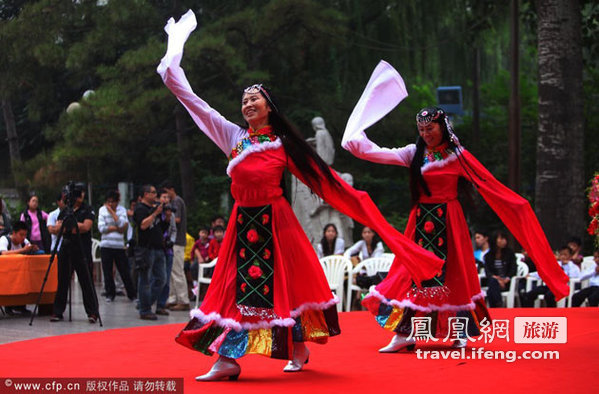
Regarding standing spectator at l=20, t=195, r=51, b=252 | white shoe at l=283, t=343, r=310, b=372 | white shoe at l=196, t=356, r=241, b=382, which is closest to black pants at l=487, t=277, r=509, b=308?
white shoe at l=283, t=343, r=310, b=372

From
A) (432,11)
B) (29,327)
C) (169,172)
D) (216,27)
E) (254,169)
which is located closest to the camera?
(254,169)

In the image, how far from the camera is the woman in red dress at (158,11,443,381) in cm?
514

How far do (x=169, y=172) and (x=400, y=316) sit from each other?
13.4 meters

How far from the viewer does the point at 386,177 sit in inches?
771

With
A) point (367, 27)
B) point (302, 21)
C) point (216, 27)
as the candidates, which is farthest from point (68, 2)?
point (367, 27)

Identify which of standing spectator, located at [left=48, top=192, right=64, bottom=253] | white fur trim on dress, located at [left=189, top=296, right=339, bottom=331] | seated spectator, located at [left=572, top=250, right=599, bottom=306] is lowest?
seated spectator, located at [left=572, top=250, right=599, bottom=306]

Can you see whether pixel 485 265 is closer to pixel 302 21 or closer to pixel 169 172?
pixel 302 21

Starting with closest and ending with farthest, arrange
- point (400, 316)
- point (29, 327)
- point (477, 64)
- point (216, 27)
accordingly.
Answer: point (400, 316) < point (29, 327) < point (216, 27) < point (477, 64)

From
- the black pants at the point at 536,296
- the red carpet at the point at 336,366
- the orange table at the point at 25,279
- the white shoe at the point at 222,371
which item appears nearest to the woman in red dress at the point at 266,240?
the white shoe at the point at 222,371

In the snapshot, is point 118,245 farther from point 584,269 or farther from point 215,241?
point 584,269

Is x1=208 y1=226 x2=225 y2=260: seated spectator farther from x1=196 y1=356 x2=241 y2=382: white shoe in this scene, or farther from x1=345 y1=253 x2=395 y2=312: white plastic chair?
x1=196 y1=356 x2=241 y2=382: white shoe

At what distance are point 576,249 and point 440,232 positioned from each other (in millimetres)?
5528

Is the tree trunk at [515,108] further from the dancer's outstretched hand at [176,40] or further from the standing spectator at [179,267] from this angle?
the dancer's outstretched hand at [176,40]

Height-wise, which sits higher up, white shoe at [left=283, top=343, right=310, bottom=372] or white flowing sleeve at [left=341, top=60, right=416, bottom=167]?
white flowing sleeve at [left=341, top=60, right=416, bottom=167]
